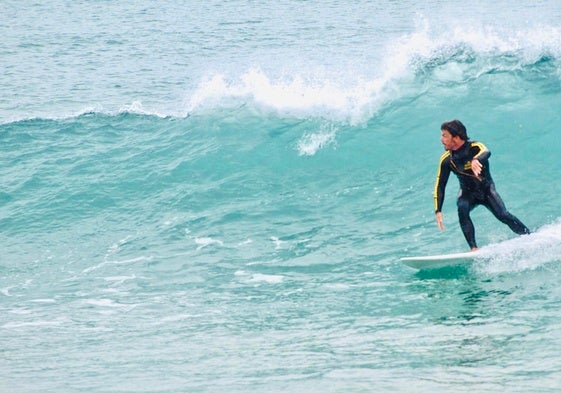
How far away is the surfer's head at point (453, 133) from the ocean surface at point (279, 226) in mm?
1189

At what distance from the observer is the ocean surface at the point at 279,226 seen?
8.05 meters

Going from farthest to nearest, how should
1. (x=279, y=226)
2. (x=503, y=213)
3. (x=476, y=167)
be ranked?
(x=279, y=226) → (x=503, y=213) → (x=476, y=167)

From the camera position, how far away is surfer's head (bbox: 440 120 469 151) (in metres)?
10.1

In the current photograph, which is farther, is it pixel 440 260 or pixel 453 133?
pixel 440 260

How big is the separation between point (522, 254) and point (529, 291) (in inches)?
35.8

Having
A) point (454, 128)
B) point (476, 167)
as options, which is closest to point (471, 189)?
point (476, 167)

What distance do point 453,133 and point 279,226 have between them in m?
3.69

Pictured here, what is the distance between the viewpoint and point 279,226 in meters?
13.1

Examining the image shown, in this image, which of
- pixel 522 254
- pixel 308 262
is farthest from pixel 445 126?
pixel 308 262

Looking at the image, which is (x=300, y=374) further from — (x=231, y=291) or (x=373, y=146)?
(x=373, y=146)

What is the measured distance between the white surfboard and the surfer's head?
1171 millimetres

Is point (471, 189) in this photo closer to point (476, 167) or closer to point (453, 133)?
point (476, 167)

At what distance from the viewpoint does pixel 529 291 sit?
30.5 ft

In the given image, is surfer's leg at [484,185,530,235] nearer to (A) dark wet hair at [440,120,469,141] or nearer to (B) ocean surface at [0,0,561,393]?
(B) ocean surface at [0,0,561,393]
